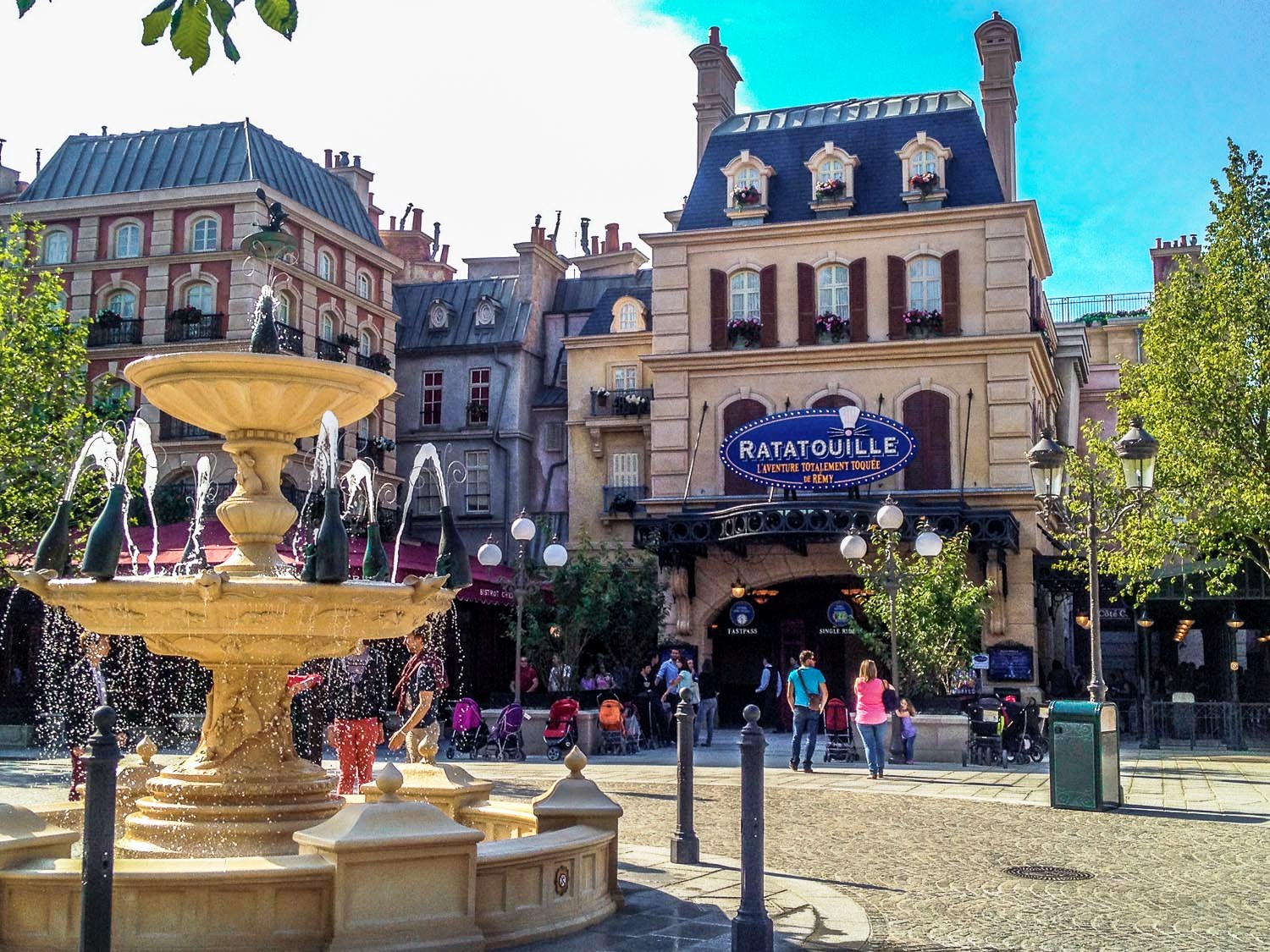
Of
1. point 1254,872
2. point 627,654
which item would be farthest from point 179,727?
point 1254,872

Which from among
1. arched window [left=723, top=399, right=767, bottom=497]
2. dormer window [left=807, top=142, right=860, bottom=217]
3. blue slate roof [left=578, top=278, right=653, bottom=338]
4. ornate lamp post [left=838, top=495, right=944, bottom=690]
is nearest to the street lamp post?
ornate lamp post [left=838, top=495, right=944, bottom=690]

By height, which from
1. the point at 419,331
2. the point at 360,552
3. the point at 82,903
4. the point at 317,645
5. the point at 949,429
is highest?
the point at 419,331

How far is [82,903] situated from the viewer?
5.22 m

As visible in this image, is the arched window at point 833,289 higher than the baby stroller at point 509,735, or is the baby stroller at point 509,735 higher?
the arched window at point 833,289

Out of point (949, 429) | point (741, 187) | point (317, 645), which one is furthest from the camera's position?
point (741, 187)

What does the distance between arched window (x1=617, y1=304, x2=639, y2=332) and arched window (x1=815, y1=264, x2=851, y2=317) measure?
745cm

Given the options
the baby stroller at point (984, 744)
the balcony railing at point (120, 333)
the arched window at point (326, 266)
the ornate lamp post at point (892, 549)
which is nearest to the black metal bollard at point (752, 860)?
the ornate lamp post at point (892, 549)

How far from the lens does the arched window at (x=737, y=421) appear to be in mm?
29375

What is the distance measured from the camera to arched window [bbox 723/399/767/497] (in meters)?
29.4

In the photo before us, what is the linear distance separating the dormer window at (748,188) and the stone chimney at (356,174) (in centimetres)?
1468

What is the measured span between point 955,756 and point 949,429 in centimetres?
1052

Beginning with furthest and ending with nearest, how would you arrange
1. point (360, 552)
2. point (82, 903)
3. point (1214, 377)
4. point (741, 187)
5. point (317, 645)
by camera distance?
point (741, 187), point (360, 552), point (1214, 377), point (317, 645), point (82, 903)

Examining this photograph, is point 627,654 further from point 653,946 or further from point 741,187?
point 653,946

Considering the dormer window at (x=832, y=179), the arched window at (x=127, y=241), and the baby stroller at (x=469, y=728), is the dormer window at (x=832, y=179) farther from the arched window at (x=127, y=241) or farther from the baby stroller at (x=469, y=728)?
the arched window at (x=127, y=241)
